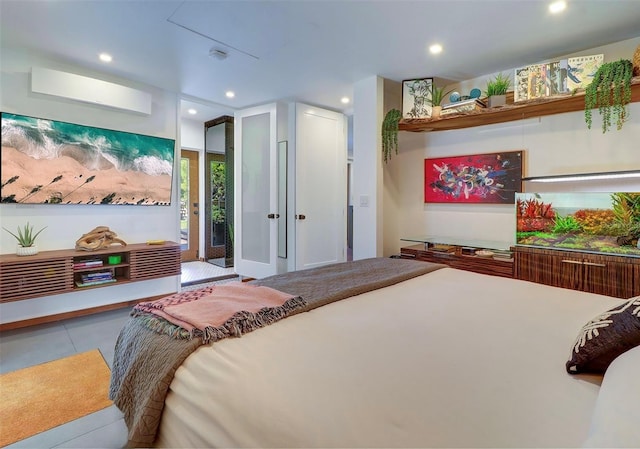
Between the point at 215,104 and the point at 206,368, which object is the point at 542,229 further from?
the point at 215,104

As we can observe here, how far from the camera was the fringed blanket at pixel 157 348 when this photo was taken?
912 mm

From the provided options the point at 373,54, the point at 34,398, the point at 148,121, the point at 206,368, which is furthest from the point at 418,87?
the point at 34,398

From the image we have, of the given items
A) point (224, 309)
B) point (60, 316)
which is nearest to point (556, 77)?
point (224, 309)

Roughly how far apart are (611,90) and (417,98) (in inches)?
59.8

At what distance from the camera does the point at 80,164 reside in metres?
3.18

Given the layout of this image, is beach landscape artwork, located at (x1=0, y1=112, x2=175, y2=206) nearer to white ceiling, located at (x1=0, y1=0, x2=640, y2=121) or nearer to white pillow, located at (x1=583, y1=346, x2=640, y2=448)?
white ceiling, located at (x1=0, y1=0, x2=640, y2=121)

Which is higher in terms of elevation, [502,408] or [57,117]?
[57,117]

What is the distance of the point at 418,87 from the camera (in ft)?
10.8

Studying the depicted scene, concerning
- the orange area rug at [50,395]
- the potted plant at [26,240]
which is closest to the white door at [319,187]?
the orange area rug at [50,395]

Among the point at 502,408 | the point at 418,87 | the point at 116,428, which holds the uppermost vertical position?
the point at 418,87

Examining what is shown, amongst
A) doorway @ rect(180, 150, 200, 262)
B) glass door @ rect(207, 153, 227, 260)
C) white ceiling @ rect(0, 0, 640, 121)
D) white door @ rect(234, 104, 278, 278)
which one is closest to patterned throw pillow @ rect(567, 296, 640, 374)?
white ceiling @ rect(0, 0, 640, 121)

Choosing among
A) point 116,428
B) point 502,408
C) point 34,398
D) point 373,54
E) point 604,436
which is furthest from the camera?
point 373,54

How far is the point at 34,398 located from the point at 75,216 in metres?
1.97

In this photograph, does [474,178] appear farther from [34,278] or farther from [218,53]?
[34,278]
